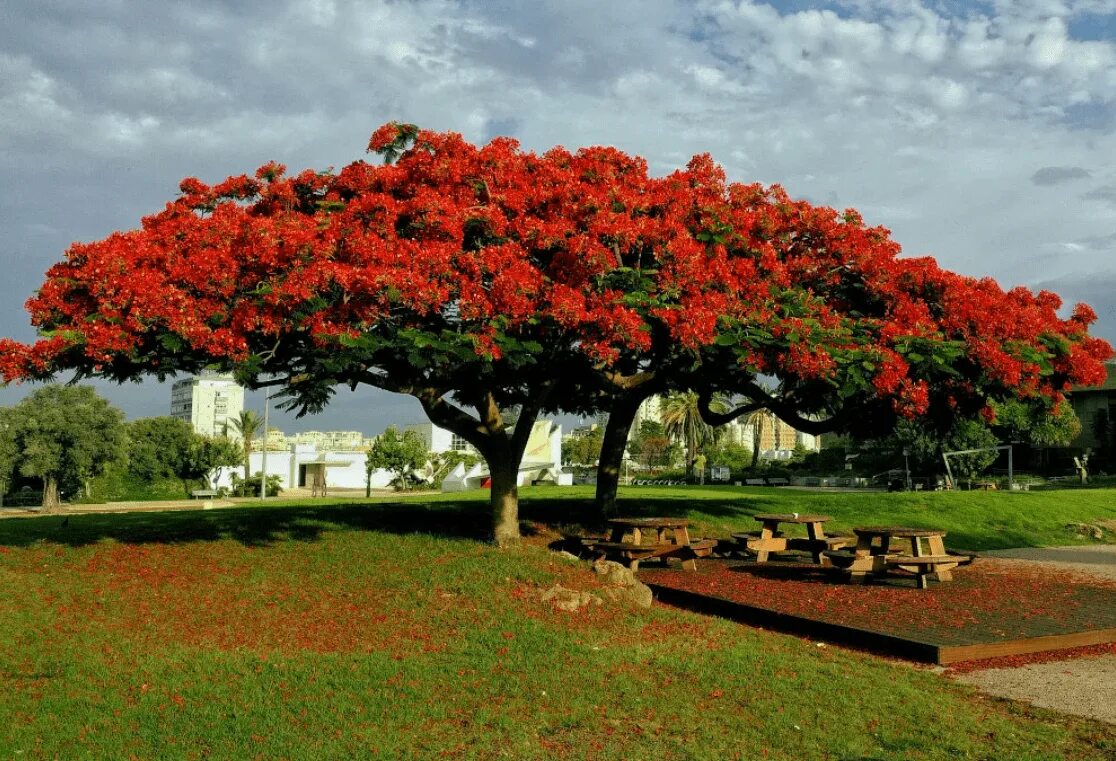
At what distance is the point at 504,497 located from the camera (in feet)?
48.1

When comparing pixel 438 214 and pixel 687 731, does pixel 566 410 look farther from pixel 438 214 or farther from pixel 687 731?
pixel 687 731

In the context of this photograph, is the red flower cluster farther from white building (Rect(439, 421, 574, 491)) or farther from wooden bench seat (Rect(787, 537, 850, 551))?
white building (Rect(439, 421, 574, 491))

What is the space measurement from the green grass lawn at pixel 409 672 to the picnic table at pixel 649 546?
178 centimetres

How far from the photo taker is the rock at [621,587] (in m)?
11.2

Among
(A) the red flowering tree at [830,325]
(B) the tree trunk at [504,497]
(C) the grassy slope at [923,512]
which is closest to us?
(A) the red flowering tree at [830,325]

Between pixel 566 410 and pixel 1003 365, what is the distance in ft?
31.3

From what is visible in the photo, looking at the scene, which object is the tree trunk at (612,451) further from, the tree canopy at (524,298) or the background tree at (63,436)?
the background tree at (63,436)

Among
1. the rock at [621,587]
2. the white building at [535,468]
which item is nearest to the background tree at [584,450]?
the white building at [535,468]

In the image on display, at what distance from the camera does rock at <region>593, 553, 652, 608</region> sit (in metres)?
11.2

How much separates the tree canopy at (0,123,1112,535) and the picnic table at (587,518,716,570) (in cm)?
162

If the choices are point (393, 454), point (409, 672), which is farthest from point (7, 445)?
point (409, 672)

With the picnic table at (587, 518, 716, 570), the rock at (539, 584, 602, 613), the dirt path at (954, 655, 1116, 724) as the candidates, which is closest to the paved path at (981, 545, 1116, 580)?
the picnic table at (587, 518, 716, 570)

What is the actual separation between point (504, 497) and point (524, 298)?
14.7ft

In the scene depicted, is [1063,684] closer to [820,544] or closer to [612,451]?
[820,544]
